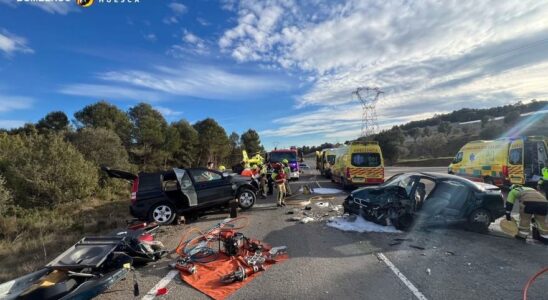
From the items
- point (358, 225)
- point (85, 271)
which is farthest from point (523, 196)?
point (85, 271)

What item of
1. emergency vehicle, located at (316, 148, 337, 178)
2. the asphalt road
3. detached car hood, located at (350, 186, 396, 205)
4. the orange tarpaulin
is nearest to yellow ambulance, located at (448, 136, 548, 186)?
detached car hood, located at (350, 186, 396, 205)

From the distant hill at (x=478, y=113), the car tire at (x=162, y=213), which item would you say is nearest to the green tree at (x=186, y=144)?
the car tire at (x=162, y=213)

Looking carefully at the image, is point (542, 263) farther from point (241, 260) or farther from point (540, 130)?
point (540, 130)

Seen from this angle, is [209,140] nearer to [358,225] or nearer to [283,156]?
[283,156]

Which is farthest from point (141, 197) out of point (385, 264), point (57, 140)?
point (57, 140)

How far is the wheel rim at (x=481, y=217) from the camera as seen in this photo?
23.7 feet

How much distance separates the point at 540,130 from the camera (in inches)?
1964

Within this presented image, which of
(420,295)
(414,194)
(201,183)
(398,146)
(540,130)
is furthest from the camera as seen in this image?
(398,146)

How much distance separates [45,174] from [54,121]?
4092 cm

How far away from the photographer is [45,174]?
1391cm

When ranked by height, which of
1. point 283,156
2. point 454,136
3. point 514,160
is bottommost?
point 514,160

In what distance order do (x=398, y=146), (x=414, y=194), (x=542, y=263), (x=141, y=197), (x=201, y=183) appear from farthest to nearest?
(x=398, y=146) → (x=201, y=183) → (x=141, y=197) → (x=414, y=194) → (x=542, y=263)

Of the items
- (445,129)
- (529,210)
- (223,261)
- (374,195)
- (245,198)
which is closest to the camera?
(223,261)

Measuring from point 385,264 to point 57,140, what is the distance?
15.8 meters
